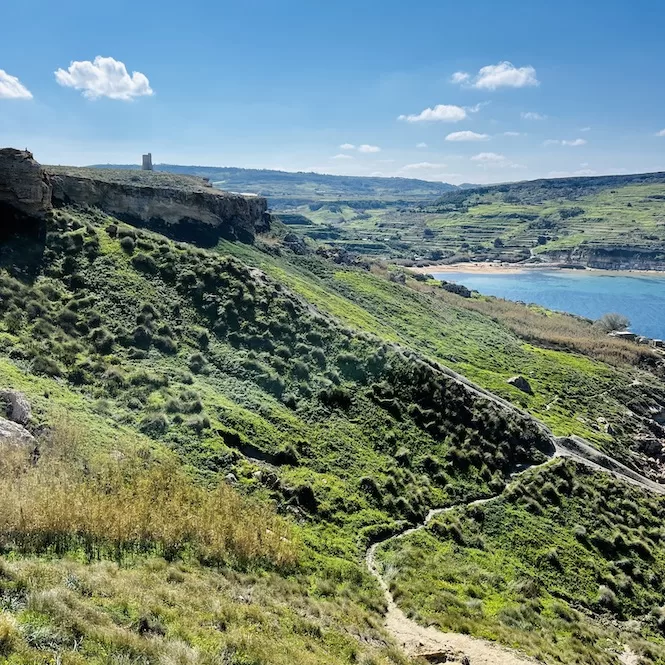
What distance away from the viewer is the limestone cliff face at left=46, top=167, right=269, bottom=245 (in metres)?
40.6

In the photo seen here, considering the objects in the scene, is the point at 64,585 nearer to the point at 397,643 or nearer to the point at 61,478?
the point at 61,478

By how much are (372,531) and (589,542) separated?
38.0 ft

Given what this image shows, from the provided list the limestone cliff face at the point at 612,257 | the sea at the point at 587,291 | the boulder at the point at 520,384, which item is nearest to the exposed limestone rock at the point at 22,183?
the boulder at the point at 520,384

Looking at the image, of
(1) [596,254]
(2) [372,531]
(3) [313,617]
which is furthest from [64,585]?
(1) [596,254]

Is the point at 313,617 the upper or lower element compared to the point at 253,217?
lower

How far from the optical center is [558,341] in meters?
73.2

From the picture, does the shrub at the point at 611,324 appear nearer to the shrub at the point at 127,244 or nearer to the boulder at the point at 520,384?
the boulder at the point at 520,384

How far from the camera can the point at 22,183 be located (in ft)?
103

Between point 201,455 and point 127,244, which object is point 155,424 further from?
point 127,244

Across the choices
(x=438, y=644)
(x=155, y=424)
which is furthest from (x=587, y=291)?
(x=438, y=644)

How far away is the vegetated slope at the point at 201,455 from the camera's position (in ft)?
35.6

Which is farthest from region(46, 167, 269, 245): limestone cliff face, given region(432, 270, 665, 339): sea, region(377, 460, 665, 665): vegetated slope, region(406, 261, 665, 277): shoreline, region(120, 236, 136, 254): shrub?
region(406, 261, 665, 277): shoreline

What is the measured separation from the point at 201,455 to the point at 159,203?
31553 millimetres

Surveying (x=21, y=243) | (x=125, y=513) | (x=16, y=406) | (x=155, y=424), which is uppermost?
(x=21, y=243)
